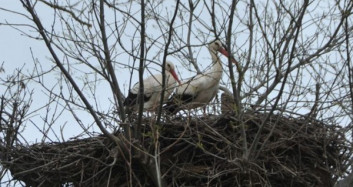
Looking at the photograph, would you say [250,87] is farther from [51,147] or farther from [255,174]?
[51,147]

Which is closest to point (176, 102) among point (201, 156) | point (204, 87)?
point (201, 156)

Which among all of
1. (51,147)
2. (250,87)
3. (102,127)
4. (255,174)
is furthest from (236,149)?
(51,147)

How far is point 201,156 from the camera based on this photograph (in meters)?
8.16

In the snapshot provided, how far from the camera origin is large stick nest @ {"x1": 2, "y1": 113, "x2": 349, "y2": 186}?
792 cm

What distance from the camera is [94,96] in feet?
25.5

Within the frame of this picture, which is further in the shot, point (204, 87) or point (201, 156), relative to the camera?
point (204, 87)

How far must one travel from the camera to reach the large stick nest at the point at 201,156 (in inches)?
312

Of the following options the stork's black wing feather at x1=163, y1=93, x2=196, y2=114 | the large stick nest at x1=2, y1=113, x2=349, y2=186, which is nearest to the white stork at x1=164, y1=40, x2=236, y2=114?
the stork's black wing feather at x1=163, y1=93, x2=196, y2=114

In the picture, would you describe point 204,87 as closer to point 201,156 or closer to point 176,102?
point 176,102

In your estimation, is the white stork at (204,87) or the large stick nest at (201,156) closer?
the large stick nest at (201,156)

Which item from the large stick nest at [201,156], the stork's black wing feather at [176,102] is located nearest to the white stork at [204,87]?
the stork's black wing feather at [176,102]

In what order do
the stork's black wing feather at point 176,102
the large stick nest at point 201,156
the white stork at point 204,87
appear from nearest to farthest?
the large stick nest at point 201,156, the stork's black wing feather at point 176,102, the white stork at point 204,87

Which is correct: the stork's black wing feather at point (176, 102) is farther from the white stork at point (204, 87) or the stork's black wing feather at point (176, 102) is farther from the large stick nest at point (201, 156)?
the large stick nest at point (201, 156)

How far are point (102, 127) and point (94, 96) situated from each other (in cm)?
71
